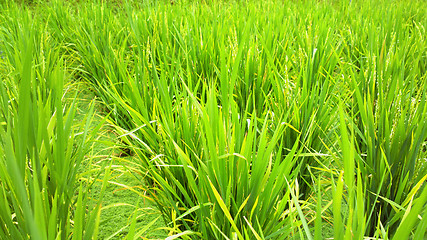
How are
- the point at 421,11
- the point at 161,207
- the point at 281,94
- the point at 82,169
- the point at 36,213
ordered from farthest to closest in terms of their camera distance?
1. the point at 421,11
2. the point at 82,169
3. the point at 281,94
4. the point at 161,207
5. the point at 36,213

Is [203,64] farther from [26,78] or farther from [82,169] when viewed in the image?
[26,78]

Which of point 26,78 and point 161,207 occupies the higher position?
point 26,78

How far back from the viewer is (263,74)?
1492 mm

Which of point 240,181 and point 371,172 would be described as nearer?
point 240,181

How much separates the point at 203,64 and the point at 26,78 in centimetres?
119

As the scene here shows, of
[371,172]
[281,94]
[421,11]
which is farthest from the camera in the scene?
[421,11]

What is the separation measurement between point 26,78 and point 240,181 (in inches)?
19.4

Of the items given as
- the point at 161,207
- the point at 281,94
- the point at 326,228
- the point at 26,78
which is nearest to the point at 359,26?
the point at 281,94

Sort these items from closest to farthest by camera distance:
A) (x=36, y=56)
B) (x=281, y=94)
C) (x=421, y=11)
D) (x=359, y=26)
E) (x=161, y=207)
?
1. (x=161, y=207)
2. (x=281, y=94)
3. (x=36, y=56)
4. (x=359, y=26)
5. (x=421, y=11)

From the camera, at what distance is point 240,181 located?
2.59 ft

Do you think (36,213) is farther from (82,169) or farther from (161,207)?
(82,169)

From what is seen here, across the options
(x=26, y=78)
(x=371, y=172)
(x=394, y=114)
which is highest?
(x=26, y=78)

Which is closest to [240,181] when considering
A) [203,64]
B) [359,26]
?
[203,64]

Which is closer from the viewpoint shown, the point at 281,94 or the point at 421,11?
the point at 281,94
